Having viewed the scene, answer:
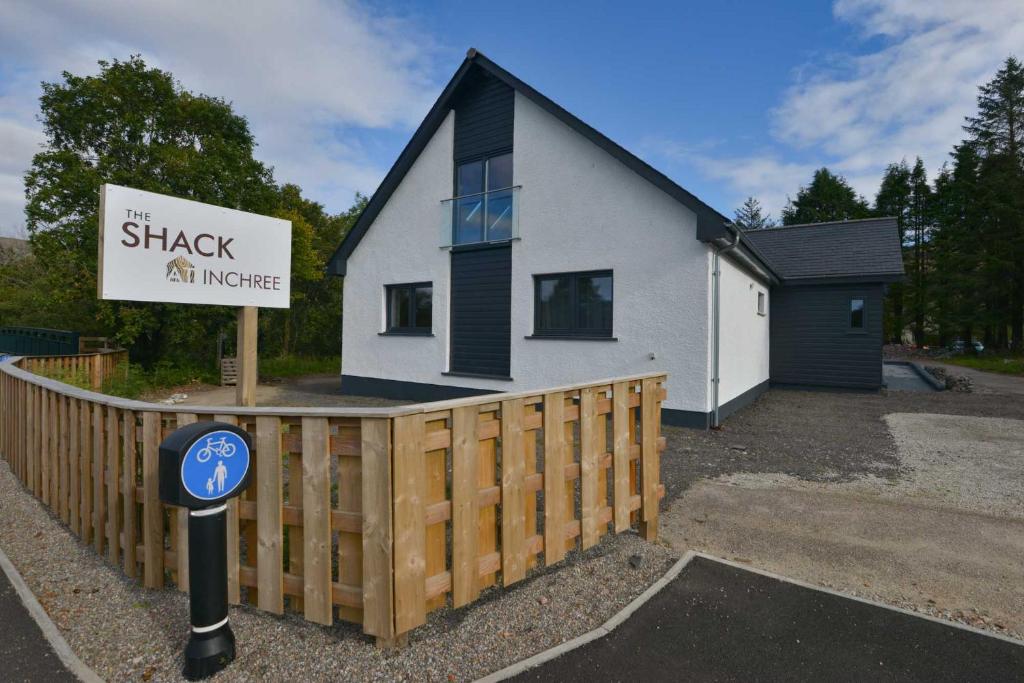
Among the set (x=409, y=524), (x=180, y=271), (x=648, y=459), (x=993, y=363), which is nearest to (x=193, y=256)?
(x=180, y=271)

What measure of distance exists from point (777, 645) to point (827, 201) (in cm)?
5187

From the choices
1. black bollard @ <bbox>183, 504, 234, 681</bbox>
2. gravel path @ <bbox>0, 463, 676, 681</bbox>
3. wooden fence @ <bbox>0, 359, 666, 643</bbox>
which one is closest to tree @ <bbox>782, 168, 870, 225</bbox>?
wooden fence @ <bbox>0, 359, 666, 643</bbox>

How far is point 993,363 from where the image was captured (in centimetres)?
2273

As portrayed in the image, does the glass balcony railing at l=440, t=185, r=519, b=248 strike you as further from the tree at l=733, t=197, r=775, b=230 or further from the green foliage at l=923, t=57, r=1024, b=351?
the tree at l=733, t=197, r=775, b=230

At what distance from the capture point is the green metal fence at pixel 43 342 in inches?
489

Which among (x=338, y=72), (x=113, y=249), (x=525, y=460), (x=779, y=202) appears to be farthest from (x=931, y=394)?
(x=779, y=202)

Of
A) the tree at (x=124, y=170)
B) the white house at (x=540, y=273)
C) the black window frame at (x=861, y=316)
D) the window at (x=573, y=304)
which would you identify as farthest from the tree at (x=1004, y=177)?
the tree at (x=124, y=170)

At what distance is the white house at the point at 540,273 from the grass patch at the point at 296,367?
583 cm

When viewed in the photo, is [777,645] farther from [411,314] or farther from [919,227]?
[919,227]

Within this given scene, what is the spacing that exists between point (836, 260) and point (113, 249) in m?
15.7

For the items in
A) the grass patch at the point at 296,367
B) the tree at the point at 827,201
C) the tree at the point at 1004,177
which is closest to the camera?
the grass patch at the point at 296,367

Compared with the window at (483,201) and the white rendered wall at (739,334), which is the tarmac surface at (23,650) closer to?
the white rendered wall at (739,334)

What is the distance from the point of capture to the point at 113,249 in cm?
408

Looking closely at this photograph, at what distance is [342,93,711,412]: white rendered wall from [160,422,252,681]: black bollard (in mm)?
7748
